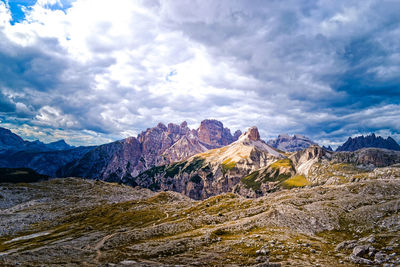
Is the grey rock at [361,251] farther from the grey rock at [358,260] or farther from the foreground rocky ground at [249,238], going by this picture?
the grey rock at [358,260]

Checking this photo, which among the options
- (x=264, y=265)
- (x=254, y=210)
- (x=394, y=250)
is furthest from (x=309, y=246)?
(x=254, y=210)

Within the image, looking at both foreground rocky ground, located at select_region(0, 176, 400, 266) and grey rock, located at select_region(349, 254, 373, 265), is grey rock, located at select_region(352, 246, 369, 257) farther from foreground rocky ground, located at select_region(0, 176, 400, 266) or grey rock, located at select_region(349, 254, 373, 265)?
grey rock, located at select_region(349, 254, 373, 265)

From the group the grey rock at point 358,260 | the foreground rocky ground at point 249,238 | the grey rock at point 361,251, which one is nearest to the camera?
the grey rock at point 358,260

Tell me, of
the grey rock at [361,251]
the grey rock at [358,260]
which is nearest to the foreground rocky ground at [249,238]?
the grey rock at [361,251]

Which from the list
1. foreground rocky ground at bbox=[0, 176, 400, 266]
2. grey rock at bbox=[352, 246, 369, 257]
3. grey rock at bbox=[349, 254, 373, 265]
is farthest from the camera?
foreground rocky ground at bbox=[0, 176, 400, 266]

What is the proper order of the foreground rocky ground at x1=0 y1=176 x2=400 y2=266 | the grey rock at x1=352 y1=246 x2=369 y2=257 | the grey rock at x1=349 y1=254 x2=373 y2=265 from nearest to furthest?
→ the grey rock at x1=349 y1=254 x2=373 y2=265 < the grey rock at x1=352 y1=246 x2=369 y2=257 < the foreground rocky ground at x1=0 y1=176 x2=400 y2=266

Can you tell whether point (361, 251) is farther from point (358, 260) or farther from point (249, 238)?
point (249, 238)

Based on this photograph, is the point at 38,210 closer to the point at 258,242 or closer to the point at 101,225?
the point at 101,225

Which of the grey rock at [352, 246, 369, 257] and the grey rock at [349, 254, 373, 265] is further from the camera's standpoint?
the grey rock at [352, 246, 369, 257]

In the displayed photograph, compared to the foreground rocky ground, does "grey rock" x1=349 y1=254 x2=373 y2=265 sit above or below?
above

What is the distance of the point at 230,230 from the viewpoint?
77.1 m

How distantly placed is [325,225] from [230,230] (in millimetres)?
32097

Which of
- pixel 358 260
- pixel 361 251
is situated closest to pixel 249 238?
pixel 361 251

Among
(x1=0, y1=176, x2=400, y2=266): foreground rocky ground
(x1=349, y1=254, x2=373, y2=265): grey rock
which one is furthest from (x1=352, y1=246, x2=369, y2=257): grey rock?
(x1=349, y1=254, x2=373, y2=265): grey rock
